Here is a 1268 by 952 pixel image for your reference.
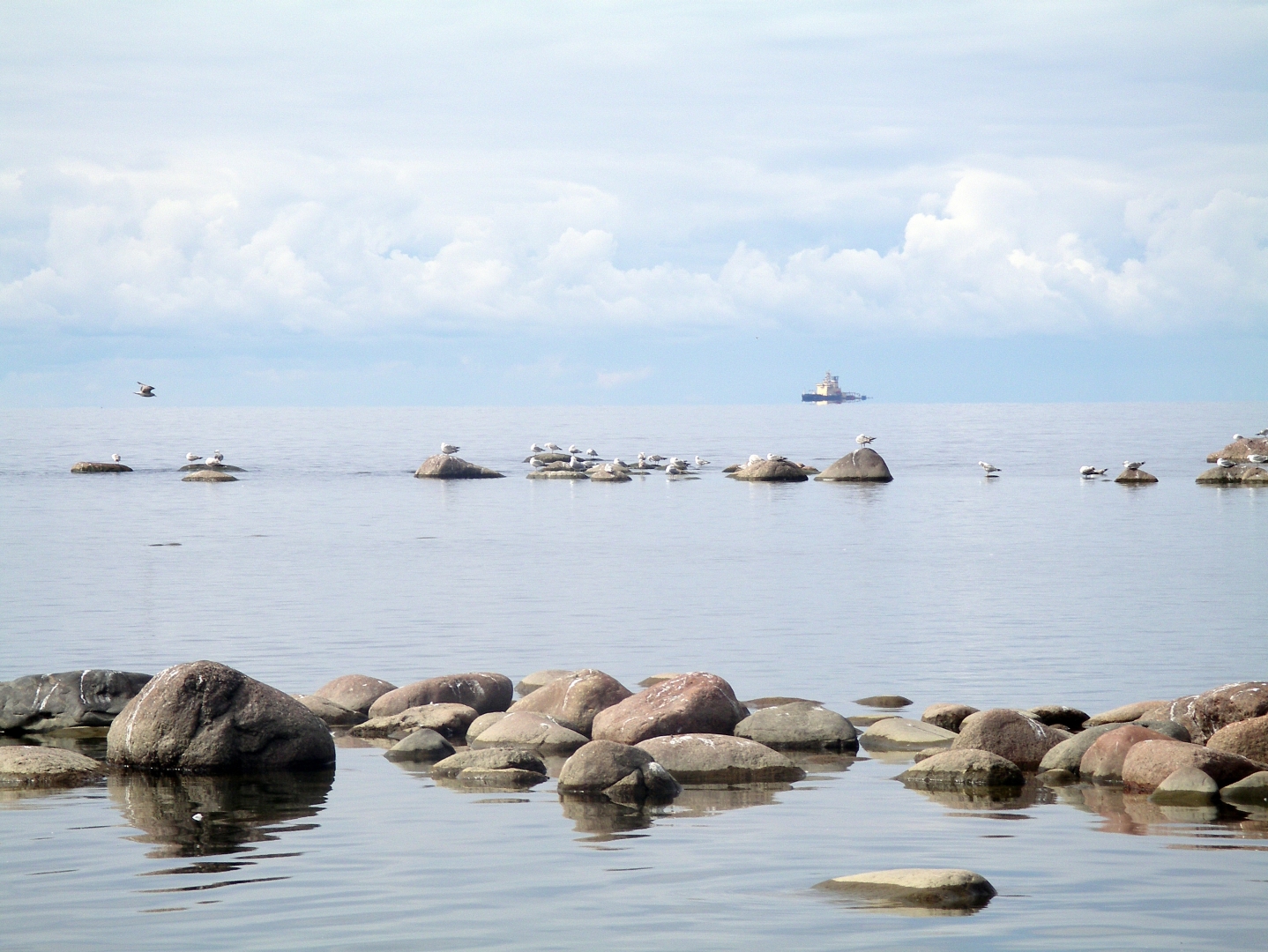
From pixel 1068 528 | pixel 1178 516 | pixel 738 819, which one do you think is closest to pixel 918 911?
pixel 738 819

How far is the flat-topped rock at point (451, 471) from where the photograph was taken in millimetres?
71875

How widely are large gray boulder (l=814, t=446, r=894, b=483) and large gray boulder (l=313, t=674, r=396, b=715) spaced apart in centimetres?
4878

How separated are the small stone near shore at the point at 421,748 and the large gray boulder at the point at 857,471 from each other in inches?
2007

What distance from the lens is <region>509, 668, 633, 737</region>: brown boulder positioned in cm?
1638

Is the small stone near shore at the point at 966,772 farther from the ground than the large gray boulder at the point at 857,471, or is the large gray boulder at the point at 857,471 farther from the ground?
the large gray boulder at the point at 857,471

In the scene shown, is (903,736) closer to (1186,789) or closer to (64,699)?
(1186,789)

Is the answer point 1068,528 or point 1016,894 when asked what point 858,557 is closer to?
point 1068,528

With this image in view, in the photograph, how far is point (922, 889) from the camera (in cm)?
945

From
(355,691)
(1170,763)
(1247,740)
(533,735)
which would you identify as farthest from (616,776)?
(1247,740)

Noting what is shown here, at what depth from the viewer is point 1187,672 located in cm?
1964

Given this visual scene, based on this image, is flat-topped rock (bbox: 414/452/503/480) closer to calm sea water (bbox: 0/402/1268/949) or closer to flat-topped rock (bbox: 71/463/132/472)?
calm sea water (bbox: 0/402/1268/949)

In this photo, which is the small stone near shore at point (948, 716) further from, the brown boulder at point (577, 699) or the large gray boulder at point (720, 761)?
the brown boulder at point (577, 699)

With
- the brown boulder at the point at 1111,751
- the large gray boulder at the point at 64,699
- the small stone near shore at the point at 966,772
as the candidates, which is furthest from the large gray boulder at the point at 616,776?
the large gray boulder at the point at 64,699

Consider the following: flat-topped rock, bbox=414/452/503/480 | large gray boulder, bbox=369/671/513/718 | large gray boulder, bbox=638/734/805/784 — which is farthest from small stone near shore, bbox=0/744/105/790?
flat-topped rock, bbox=414/452/503/480
